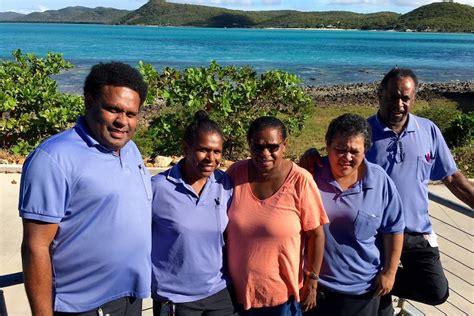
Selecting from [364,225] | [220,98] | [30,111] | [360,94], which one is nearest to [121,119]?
[364,225]

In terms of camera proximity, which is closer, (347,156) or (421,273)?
(347,156)

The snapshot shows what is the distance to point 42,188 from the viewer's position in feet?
7.17

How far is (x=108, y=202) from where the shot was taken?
2391 mm

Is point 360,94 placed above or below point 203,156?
below

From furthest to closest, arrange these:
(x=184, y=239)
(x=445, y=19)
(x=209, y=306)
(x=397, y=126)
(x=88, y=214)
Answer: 1. (x=445, y=19)
2. (x=397, y=126)
3. (x=209, y=306)
4. (x=184, y=239)
5. (x=88, y=214)

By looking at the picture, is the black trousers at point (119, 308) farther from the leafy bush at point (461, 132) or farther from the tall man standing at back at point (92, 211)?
the leafy bush at point (461, 132)

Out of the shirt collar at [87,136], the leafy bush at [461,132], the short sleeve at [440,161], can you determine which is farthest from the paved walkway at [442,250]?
the leafy bush at [461,132]

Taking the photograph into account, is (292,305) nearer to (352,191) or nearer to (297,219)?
(297,219)

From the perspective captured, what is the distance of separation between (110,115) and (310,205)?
1.13 meters

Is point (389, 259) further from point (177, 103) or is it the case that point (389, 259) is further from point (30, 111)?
point (30, 111)

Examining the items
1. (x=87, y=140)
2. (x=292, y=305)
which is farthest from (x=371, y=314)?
(x=87, y=140)

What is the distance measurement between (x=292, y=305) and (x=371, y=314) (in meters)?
0.53

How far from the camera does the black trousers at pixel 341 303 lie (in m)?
3.11

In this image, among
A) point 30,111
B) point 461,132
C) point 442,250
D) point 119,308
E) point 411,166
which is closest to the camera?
point 119,308
